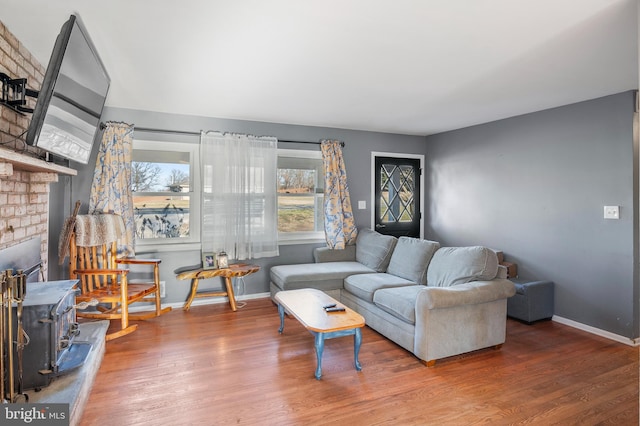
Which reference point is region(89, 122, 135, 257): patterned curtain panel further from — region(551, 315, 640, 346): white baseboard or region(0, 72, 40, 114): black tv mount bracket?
region(551, 315, 640, 346): white baseboard

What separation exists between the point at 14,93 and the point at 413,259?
11.8 ft

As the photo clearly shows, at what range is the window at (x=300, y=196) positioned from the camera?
4.79 meters

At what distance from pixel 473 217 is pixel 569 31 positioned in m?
2.99

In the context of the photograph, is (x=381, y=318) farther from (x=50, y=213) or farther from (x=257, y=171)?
(x=50, y=213)

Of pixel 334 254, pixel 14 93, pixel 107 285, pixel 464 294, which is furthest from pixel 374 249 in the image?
pixel 14 93

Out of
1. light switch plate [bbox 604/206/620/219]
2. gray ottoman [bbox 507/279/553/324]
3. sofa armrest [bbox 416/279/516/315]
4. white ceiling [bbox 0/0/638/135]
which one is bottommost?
gray ottoman [bbox 507/279/553/324]

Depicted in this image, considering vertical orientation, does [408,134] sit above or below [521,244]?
above

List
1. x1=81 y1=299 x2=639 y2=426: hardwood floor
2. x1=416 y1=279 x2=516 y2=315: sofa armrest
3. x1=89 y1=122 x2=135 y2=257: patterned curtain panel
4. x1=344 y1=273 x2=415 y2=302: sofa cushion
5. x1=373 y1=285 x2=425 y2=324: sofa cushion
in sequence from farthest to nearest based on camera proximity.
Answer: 1. x1=89 y1=122 x2=135 y2=257: patterned curtain panel
2. x1=344 y1=273 x2=415 y2=302: sofa cushion
3. x1=373 y1=285 x2=425 y2=324: sofa cushion
4. x1=416 y1=279 x2=516 y2=315: sofa armrest
5. x1=81 y1=299 x2=639 y2=426: hardwood floor

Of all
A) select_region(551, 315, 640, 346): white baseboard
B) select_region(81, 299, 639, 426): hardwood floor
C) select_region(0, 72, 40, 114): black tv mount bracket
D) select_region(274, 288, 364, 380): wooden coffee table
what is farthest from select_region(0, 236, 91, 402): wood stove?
select_region(551, 315, 640, 346): white baseboard

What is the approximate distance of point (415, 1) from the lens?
182cm

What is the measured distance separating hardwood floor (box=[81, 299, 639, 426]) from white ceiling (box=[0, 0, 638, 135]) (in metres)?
2.36

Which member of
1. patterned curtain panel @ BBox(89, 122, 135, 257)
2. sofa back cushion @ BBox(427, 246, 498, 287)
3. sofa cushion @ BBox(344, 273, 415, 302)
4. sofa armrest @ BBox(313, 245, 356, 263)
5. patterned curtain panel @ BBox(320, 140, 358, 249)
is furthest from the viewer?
patterned curtain panel @ BBox(320, 140, 358, 249)

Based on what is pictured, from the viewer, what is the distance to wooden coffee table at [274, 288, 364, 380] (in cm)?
252

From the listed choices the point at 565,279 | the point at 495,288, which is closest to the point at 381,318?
the point at 495,288
